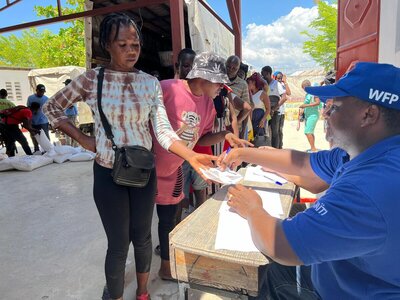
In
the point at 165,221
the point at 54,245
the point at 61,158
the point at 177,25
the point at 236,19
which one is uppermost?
the point at 236,19

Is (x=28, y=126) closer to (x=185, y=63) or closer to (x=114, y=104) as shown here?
(x=185, y=63)

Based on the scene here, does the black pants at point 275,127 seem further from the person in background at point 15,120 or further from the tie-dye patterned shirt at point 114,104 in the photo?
the person in background at point 15,120

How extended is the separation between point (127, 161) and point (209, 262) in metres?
0.67

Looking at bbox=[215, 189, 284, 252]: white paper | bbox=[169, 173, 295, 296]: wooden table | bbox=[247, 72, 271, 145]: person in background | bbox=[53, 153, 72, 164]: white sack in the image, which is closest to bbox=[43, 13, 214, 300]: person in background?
bbox=[215, 189, 284, 252]: white paper

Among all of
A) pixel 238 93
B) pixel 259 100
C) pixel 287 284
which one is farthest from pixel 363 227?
pixel 259 100

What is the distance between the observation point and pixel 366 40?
9.35 feet

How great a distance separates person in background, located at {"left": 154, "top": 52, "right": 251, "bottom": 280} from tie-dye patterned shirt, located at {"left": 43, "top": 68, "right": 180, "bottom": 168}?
1.38 ft

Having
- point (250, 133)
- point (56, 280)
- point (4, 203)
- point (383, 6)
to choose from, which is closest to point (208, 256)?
point (56, 280)

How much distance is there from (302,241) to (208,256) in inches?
14.8

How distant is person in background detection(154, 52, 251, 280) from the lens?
6.82ft

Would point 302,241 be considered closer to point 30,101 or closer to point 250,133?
point 250,133

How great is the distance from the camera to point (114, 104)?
63.2 inches

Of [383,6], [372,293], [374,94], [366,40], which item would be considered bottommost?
[372,293]

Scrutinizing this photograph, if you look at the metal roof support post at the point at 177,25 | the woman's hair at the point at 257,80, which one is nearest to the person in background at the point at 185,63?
the metal roof support post at the point at 177,25
